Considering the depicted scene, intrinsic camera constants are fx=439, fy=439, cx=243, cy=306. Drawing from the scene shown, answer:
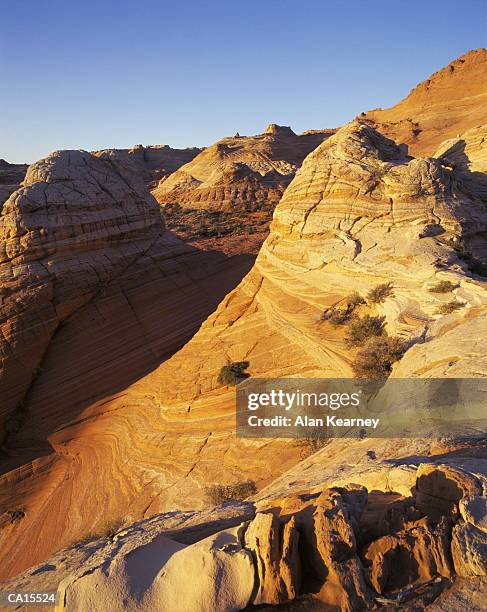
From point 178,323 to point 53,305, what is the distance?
4.49 metres

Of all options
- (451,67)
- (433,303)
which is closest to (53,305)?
(433,303)

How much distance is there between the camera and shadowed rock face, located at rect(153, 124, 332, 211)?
138 feet

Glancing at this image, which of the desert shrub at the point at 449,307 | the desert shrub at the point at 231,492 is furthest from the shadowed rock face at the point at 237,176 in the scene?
the desert shrub at the point at 231,492

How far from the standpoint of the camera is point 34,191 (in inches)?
577

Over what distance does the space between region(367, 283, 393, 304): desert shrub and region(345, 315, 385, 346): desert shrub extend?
54cm

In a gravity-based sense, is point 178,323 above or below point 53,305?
below

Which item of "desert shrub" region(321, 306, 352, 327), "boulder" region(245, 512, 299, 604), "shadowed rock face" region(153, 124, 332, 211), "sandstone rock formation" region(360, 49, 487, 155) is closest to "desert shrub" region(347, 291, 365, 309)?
"desert shrub" region(321, 306, 352, 327)

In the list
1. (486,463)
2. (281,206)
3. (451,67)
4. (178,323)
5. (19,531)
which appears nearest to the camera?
(486,463)

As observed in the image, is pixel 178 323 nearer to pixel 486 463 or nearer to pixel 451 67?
pixel 486 463

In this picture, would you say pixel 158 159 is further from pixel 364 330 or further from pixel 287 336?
pixel 364 330

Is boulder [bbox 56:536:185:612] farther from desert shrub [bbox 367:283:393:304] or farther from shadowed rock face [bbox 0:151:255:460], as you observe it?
shadowed rock face [bbox 0:151:255:460]

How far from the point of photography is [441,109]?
166 feet

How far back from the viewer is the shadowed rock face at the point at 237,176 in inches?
1652

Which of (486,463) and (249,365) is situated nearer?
(486,463)
